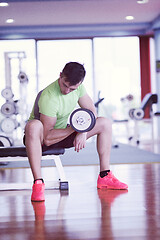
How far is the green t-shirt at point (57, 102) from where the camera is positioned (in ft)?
6.58

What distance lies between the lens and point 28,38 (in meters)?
7.62

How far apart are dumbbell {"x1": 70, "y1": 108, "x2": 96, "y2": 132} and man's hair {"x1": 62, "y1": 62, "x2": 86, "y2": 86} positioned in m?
0.17

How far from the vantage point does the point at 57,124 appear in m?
2.14

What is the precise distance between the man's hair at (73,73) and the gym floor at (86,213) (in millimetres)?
609

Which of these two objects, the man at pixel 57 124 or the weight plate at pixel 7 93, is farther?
the weight plate at pixel 7 93

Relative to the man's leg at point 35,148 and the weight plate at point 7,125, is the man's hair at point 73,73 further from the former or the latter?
the weight plate at point 7,125

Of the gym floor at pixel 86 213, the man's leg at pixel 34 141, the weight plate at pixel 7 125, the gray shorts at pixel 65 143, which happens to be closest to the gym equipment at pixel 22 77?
the weight plate at pixel 7 125

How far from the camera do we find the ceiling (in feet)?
19.9

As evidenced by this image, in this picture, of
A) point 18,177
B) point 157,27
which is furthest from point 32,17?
point 18,177

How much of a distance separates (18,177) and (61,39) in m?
5.41

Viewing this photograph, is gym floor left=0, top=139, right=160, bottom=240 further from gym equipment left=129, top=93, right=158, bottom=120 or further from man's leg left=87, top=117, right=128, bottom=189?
gym equipment left=129, top=93, right=158, bottom=120

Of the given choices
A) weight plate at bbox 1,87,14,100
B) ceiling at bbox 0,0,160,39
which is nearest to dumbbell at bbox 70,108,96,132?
weight plate at bbox 1,87,14,100

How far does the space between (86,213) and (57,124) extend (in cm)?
61

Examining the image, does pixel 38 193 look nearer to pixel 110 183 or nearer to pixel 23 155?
pixel 23 155
